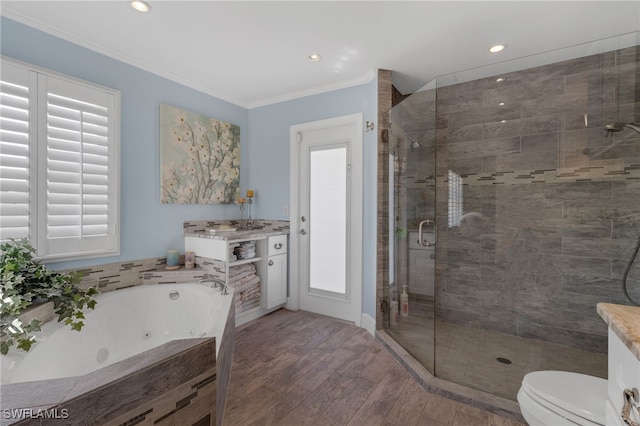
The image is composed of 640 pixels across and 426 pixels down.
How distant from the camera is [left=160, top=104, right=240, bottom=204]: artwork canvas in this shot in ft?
9.21

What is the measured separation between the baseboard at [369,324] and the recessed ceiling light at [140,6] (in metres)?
3.01

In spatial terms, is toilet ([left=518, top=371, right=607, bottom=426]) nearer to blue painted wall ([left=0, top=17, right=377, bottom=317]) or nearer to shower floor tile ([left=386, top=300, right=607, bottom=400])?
shower floor tile ([left=386, top=300, right=607, bottom=400])

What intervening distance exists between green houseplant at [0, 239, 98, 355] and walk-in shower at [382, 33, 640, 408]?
92.8 inches

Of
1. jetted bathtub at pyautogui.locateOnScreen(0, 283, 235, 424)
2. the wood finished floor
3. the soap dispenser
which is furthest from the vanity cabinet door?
the soap dispenser

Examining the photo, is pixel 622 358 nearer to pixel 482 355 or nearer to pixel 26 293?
pixel 482 355

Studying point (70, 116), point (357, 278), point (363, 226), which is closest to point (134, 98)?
point (70, 116)

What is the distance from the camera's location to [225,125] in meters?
3.38

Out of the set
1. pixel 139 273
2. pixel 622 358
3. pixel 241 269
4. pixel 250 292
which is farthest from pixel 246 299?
pixel 622 358

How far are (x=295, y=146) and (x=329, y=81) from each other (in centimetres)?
79

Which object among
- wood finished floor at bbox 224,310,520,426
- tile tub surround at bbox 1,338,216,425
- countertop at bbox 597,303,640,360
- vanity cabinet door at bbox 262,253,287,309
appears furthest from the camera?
vanity cabinet door at bbox 262,253,287,309

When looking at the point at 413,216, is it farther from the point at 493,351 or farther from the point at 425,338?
the point at 493,351

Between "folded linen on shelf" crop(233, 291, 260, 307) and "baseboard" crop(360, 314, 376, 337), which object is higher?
"folded linen on shelf" crop(233, 291, 260, 307)

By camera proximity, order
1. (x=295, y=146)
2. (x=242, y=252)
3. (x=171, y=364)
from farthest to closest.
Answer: (x=295, y=146) < (x=242, y=252) < (x=171, y=364)

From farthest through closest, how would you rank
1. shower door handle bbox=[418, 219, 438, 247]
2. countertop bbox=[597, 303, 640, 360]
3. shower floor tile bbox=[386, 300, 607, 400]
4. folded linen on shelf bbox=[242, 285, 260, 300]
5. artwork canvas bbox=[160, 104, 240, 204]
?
folded linen on shelf bbox=[242, 285, 260, 300] → artwork canvas bbox=[160, 104, 240, 204] → shower door handle bbox=[418, 219, 438, 247] → shower floor tile bbox=[386, 300, 607, 400] → countertop bbox=[597, 303, 640, 360]
